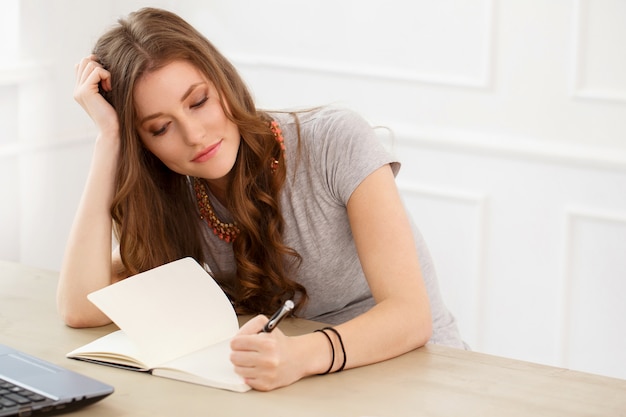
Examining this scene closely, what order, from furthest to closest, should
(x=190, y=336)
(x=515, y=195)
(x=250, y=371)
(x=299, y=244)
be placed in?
(x=515, y=195), (x=299, y=244), (x=190, y=336), (x=250, y=371)

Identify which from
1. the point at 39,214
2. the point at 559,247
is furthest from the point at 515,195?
the point at 39,214

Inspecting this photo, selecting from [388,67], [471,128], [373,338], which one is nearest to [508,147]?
[471,128]

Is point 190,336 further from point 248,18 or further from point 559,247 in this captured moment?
point 248,18

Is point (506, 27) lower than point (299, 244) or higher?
higher

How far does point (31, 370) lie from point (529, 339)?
194 centimetres

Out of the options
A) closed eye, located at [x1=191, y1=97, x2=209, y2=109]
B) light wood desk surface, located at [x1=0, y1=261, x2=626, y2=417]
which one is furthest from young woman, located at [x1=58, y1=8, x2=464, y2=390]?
light wood desk surface, located at [x1=0, y1=261, x2=626, y2=417]

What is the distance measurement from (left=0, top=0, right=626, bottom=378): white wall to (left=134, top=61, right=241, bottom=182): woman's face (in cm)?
137

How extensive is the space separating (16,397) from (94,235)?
566 mm

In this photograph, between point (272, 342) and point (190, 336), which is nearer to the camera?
point (272, 342)

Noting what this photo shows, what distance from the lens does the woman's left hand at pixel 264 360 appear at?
53.6 inches

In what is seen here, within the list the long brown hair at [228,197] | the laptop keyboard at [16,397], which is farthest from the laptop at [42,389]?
the long brown hair at [228,197]

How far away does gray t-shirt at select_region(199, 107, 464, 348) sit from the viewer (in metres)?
1.76

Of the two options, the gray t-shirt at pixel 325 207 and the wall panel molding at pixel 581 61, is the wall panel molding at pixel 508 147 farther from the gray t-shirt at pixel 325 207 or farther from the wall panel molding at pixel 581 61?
the gray t-shirt at pixel 325 207

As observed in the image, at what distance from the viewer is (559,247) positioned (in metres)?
2.86
